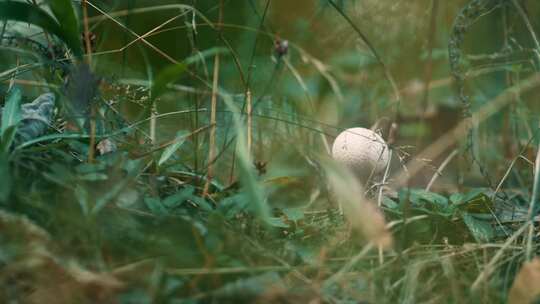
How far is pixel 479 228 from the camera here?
0.99 meters

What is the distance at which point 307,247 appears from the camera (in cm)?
89

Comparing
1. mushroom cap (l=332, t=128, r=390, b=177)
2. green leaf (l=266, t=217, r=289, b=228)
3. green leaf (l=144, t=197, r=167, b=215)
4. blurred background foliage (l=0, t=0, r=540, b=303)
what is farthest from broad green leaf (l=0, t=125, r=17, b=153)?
mushroom cap (l=332, t=128, r=390, b=177)

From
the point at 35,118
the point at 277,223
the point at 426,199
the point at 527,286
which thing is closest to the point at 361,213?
the point at 527,286

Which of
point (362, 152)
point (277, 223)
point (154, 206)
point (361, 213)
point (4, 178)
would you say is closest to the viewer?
point (361, 213)

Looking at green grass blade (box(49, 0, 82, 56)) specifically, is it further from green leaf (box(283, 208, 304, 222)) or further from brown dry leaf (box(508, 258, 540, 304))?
brown dry leaf (box(508, 258, 540, 304))

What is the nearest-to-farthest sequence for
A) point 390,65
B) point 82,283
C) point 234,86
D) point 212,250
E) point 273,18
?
point 82,283, point 212,250, point 234,86, point 273,18, point 390,65

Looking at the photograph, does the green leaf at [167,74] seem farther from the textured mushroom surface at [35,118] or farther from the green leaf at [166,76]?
the textured mushroom surface at [35,118]

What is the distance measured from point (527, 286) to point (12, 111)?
714mm

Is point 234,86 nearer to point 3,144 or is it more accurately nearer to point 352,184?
point 3,144

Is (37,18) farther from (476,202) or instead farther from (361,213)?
(476,202)

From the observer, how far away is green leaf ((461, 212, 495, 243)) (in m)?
0.97

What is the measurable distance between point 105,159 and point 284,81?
93 centimetres

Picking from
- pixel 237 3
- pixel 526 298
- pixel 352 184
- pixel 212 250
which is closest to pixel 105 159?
pixel 212 250

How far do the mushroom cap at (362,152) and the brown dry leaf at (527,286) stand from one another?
44 centimetres
